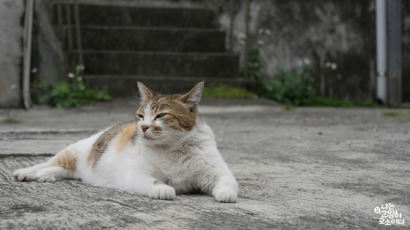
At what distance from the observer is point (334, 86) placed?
8.98 meters

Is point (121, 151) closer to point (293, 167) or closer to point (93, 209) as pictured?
point (93, 209)

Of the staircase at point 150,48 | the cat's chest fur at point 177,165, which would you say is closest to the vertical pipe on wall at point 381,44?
the staircase at point 150,48

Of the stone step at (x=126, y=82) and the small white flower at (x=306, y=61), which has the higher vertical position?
the small white flower at (x=306, y=61)

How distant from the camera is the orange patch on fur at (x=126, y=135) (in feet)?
9.11

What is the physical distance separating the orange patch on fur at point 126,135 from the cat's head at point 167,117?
0.22 meters

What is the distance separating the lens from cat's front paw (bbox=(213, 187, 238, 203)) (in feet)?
7.45

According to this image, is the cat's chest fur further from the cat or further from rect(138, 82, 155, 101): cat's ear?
rect(138, 82, 155, 101): cat's ear

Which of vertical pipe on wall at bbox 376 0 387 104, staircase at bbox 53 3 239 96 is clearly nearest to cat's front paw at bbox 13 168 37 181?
staircase at bbox 53 3 239 96

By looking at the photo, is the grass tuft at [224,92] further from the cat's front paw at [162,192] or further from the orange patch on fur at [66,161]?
the cat's front paw at [162,192]

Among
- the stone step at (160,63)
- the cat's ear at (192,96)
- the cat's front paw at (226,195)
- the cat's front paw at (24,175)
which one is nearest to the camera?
the cat's front paw at (226,195)

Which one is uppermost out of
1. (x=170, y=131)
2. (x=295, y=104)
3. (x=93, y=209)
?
(x=170, y=131)

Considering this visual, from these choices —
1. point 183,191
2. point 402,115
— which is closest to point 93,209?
point 183,191

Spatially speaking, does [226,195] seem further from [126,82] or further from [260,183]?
[126,82]

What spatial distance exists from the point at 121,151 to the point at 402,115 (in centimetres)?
461
